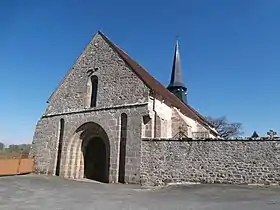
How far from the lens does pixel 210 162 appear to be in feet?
44.9

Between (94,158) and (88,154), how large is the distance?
0.50 metres

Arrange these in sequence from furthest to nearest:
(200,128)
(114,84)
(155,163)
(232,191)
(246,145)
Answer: (200,128), (114,84), (155,163), (246,145), (232,191)

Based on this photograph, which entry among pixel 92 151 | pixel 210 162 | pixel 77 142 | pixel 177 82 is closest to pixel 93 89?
pixel 77 142

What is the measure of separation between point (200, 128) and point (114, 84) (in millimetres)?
9953

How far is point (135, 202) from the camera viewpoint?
9.05 metres

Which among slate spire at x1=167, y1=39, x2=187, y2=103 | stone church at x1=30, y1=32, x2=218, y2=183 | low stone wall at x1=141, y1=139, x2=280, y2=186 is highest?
slate spire at x1=167, y1=39, x2=187, y2=103

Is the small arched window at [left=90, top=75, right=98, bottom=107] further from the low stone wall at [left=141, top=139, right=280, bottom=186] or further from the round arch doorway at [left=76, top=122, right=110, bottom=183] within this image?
the low stone wall at [left=141, top=139, right=280, bottom=186]

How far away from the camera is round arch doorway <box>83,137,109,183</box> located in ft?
60.5

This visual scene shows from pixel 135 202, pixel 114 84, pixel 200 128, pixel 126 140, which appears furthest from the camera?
pixel 200 128

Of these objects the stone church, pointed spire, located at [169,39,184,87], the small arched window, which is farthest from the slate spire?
the small arched window

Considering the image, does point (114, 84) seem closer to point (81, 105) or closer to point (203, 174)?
point (81, 105)

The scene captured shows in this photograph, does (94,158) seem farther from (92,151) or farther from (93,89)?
(93,89)

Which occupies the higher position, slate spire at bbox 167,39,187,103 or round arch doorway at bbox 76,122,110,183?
slate spire at bbox 167,39,187,103

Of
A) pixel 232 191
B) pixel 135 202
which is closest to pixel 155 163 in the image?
pixel 232 191
